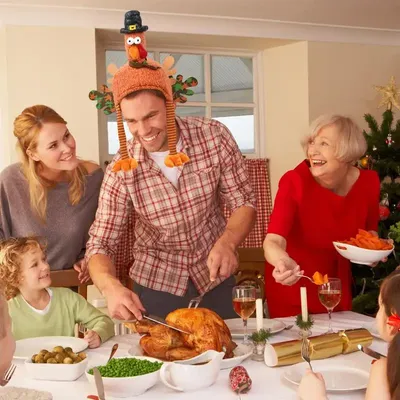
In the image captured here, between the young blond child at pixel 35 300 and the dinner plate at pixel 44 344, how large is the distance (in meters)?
0.16

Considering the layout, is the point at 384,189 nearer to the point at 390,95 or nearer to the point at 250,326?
the point at 390,95

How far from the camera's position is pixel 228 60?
17.9ft

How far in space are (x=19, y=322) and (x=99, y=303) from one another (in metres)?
2.65

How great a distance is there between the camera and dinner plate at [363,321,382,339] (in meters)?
1.86

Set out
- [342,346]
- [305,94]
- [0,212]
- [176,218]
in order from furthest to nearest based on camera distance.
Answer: [305,94], [0,212], [176,218], [342,346]

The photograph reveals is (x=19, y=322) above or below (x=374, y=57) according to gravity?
below

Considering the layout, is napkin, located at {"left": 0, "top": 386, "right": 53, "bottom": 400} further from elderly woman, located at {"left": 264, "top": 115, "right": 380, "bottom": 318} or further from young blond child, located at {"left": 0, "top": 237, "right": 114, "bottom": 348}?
elderly woman, located at {"left": 264, "top": 115, "right": 380, "bottom": 318}

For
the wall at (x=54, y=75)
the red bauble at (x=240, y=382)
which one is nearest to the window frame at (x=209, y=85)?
the wall at (x=54, y=75)

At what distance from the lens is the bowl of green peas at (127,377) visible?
55.2 inches

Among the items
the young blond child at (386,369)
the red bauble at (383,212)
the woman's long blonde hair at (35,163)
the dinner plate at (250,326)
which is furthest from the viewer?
the red bauble at (383,212)

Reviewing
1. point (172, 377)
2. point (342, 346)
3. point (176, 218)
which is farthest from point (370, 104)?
point (172, 377)

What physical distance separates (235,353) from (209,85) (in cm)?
393

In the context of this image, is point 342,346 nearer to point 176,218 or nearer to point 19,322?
point 176,218

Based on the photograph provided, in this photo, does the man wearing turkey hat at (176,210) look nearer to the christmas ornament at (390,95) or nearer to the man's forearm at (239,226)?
the man's forearm at (239,226)
